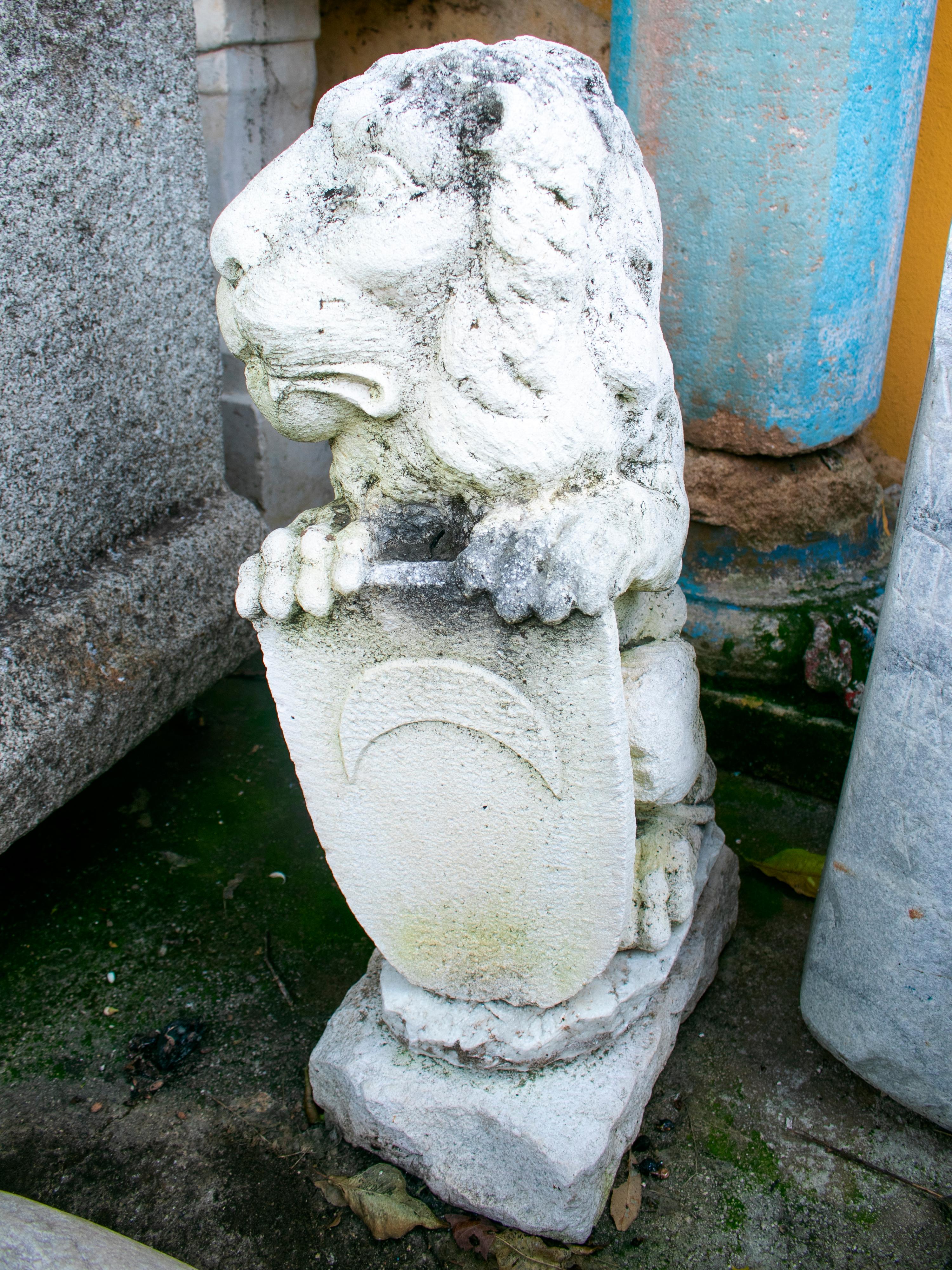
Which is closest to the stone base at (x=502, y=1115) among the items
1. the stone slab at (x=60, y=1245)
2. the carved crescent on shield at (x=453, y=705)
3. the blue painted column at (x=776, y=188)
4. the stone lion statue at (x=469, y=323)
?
the stone slab at (x=60, y=1245)

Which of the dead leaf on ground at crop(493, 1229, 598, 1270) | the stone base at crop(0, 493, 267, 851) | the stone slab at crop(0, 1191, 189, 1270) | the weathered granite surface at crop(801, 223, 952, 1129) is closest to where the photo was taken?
the stone slab at crop(0, 1191, 189, 1270)

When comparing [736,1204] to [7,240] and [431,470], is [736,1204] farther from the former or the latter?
[7,240]

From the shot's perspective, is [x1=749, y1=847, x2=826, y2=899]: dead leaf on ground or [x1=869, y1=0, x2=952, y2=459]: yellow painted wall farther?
[x1=869, y1=0, x2=952, y2=459]: yellow painted wall

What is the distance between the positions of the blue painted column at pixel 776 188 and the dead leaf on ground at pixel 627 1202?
155cm

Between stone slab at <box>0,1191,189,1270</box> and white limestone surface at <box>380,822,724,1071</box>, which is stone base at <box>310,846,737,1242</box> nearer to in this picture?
white limestone surface at <box>380,822,724,1071</box>

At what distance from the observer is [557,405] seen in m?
1.37

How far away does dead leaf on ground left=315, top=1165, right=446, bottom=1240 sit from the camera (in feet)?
5.69

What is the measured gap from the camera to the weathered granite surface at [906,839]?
1.57m

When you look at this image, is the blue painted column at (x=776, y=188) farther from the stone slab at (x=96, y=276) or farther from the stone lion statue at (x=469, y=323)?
the stone slab at (x=96, y=276)

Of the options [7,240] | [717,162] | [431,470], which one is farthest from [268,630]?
[717,162]

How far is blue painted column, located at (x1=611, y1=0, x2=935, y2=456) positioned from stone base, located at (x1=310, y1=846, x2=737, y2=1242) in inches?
50.9

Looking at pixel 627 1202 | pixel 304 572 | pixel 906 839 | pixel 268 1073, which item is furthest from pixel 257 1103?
pixel 906 839

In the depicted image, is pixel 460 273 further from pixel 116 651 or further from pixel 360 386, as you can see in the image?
pixel 116 651

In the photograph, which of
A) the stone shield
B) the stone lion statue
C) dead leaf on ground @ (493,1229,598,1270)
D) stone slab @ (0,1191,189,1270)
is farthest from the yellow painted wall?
stone slab @ (0,1191,189,1270)
